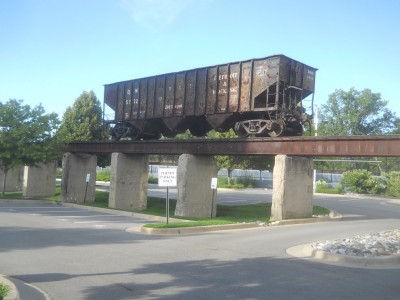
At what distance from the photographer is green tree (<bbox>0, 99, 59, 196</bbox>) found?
30.3 m

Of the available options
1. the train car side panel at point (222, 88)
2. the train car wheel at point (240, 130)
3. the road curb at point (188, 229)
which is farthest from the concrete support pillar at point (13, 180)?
the road curb at point (188, 229)

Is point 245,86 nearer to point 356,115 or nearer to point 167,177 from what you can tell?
point 167,177

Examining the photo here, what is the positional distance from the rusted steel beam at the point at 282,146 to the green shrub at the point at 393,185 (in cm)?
3350

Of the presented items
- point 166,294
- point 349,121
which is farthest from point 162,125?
point 349,121

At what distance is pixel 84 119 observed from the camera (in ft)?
142

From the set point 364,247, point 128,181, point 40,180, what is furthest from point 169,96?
point 364,247

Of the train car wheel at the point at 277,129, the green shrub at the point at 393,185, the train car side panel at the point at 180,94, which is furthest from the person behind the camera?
the green shrub at the point at 393,185

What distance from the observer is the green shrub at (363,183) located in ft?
169

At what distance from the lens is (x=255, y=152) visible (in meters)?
21.5

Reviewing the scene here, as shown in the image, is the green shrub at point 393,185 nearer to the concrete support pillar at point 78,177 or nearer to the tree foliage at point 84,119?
the tree foliage at point 84,119

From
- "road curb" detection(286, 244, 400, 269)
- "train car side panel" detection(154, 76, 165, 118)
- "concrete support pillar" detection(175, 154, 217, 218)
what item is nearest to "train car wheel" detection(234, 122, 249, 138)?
"concrete support pillar" detection(175, 154, 217, 218)

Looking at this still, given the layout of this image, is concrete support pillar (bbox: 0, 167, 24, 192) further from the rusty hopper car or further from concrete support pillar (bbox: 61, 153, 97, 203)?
the rusty hopper car

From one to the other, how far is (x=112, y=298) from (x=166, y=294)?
866 mm

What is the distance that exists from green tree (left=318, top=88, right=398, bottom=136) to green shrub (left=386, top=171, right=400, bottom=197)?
35261mm
